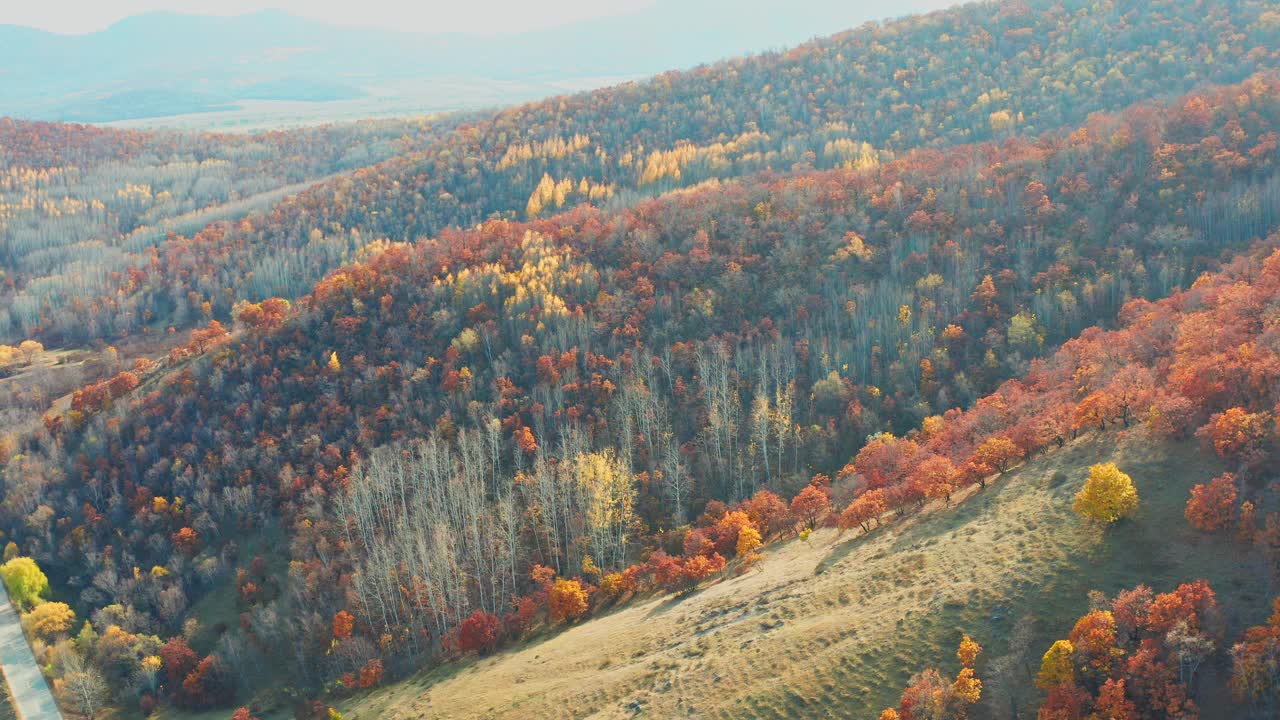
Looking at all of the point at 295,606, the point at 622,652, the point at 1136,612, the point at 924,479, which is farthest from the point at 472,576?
the point at 1136,612

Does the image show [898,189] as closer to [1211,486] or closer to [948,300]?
[948,300]

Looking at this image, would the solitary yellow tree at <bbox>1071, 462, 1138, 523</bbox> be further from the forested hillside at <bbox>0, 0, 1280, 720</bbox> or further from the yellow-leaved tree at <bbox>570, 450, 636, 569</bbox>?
the yellow-leaved tree at <bbox>570, 450, 636, 569</bbox>

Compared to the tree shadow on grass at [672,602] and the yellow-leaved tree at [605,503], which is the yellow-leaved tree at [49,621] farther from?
the tree shadow on grass at [672,602]

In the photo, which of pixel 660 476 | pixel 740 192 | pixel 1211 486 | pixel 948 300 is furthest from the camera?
pixel 740 192

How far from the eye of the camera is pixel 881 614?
2773 inches

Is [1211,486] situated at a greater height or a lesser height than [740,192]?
lesser

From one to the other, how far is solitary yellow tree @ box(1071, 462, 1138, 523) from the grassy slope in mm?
1318

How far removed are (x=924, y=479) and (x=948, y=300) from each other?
7513 centimetres

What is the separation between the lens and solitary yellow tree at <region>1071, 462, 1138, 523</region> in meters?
69.4

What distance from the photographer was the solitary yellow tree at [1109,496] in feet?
228

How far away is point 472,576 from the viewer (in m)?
112

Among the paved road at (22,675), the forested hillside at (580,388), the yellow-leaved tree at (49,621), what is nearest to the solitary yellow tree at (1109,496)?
the forested hillside at (580,388)

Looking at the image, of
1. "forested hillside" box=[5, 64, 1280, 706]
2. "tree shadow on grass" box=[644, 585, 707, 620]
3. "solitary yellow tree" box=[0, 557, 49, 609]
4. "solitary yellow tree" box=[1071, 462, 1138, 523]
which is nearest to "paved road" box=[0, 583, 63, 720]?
Result: "solitary yellow tree" box=[0, 557, 49, 609]

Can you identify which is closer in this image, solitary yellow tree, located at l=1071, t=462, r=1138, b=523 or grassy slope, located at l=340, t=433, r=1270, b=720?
grassy slope, located at l=340, t=433, r=1270, b=720
